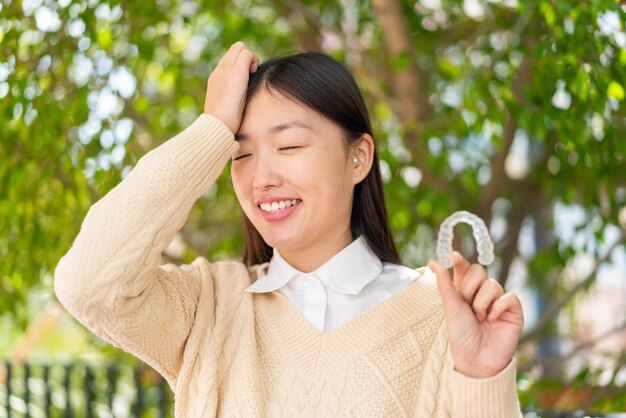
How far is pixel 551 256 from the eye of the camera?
373 cm

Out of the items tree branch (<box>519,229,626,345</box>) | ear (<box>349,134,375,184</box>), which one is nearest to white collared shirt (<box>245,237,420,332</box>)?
ear (<box>349,134,375,184</box>)

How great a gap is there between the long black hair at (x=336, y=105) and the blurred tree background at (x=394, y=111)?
31.4 inches

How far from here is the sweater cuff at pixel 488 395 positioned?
161 centimetres

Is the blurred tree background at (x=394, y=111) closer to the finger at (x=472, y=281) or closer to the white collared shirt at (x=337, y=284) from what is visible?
the white collared shirt at (x=337, y=284)

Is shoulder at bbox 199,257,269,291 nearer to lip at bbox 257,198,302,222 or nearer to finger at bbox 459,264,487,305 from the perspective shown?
lip at bbox 257,198,302,222

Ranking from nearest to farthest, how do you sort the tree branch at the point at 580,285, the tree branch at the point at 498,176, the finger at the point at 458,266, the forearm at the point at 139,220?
1. the finger at the point at 458,266
2. the forearm at the point at 139,220
3. the tree branch at the point at 580,285
4. the tree branch at the point at 498,176

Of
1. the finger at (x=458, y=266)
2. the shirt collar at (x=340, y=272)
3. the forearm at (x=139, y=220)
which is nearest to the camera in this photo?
the finger at (x=458, y=266)

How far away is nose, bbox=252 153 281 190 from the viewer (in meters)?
1.84

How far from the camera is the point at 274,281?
1.99 metres

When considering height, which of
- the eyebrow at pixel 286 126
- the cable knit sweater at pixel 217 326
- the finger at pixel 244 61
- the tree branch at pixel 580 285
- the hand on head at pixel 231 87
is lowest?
the tree branch at pixel 580 285

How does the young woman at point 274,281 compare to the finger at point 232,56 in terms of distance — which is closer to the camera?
the young woman at point 274,281

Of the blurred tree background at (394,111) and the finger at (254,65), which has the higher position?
the finger at (254,65)

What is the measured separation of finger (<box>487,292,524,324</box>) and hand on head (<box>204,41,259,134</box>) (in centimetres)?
63

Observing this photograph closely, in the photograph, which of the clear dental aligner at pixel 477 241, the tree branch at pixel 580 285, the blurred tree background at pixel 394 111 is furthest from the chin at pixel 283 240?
the tree branch at pixel 580 285
